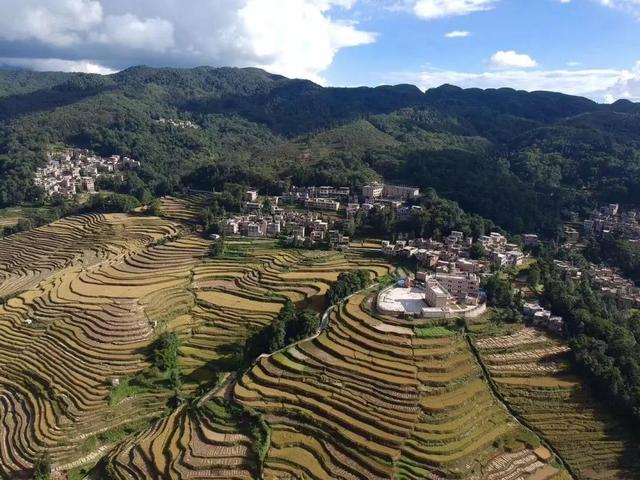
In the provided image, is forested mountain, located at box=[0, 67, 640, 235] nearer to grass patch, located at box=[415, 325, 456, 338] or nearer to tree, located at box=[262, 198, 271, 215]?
tree, located at box=[262, 198, 271, 215]

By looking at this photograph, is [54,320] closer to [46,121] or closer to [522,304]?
[522,304]

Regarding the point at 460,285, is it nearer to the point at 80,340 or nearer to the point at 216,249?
the point at 216,249

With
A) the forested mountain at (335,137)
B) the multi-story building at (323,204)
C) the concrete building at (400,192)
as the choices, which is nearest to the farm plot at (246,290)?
the multi-story building at (323,204)

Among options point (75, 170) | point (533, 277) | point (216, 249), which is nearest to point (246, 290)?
point (216, 249)

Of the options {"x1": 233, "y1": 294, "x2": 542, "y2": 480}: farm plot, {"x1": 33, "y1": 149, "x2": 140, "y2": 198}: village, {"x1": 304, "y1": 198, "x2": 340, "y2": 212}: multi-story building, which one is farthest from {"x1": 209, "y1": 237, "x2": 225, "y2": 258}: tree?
{"x1": 33, "y1": 149, "x2": 140, "y2": 198}: village

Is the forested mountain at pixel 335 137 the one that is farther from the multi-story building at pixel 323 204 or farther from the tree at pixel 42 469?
the tree at pixel 42 469

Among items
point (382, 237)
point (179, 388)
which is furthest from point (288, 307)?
point (382, 237)
